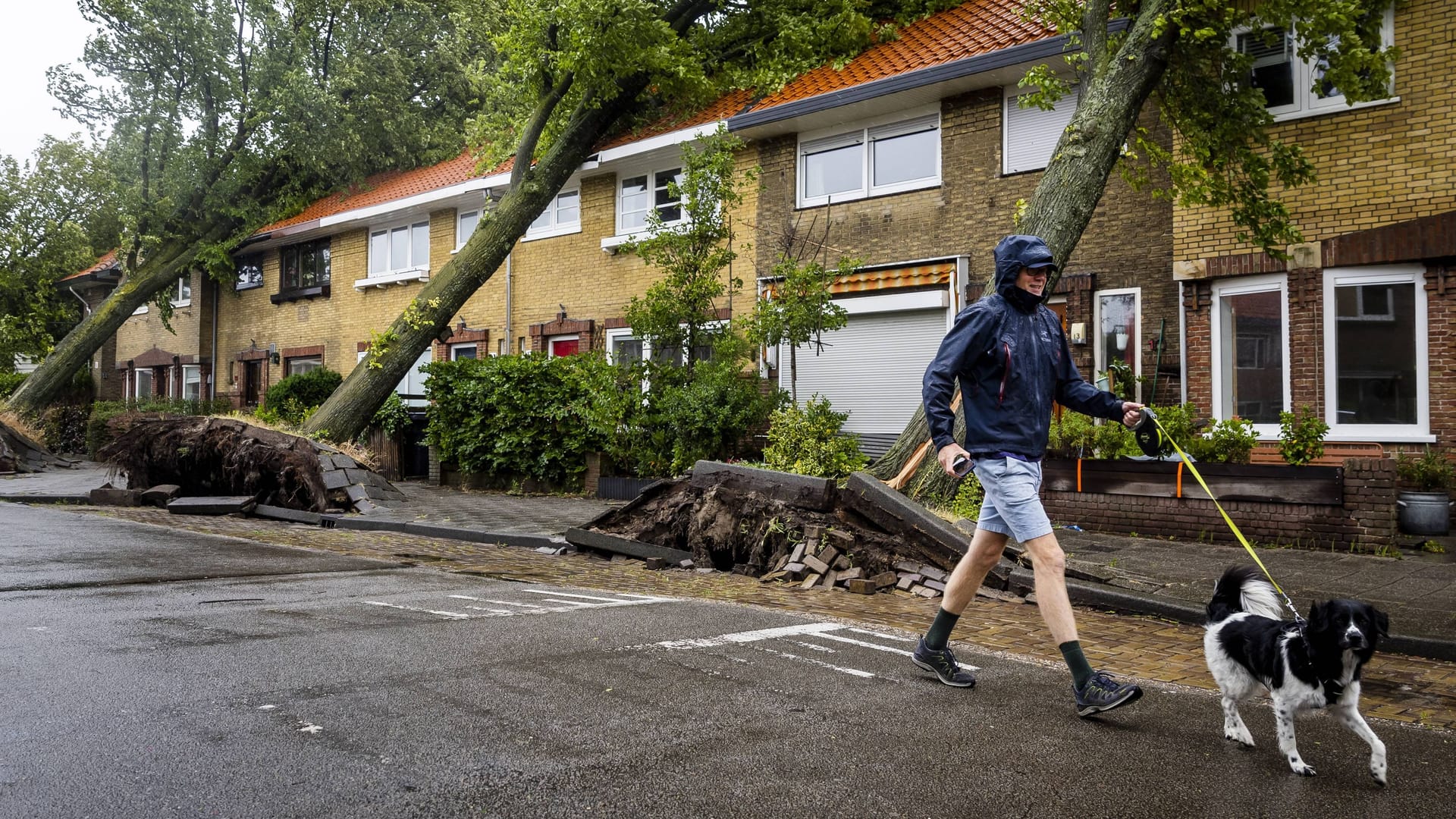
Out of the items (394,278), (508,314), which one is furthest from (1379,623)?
(394,278)

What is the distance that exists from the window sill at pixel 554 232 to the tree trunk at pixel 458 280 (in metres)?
3.27

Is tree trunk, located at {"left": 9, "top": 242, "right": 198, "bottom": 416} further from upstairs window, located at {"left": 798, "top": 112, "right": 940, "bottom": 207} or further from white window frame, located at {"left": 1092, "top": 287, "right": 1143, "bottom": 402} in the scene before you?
white window frame, located at {"left": 1092, "top": 287, "right": 1143, "bottom": 402}

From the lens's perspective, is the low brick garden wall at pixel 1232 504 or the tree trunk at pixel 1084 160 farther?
the low brick garden wall at pixel 1232 504

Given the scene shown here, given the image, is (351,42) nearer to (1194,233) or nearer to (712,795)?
(1194,233)

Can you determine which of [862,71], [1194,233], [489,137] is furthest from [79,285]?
[1194,233]

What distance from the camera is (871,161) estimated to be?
16453 mm

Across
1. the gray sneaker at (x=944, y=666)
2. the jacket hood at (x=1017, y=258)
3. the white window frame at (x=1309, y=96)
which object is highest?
the white window frame at (x=1309, y=96)

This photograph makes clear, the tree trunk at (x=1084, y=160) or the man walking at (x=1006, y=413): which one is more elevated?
the tree trunk at (x=1084, y=160)

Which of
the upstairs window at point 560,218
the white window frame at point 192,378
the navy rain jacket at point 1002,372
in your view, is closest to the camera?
the navy rain jacket at point 1002,372

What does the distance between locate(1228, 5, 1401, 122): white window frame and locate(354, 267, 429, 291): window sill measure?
1746cm

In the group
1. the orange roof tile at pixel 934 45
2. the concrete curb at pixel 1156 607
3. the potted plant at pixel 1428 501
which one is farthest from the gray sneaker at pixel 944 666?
the orange roof tile at pixel 934 45

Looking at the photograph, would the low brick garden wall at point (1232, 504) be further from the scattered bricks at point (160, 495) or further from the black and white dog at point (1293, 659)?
the scattered bricks at point (160, 495)

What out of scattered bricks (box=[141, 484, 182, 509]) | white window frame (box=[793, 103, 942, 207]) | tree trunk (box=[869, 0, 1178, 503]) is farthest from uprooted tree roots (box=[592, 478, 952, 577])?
white window frame (box=[793, 103, 942, 207])

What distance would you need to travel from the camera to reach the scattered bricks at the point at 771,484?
8625mm
